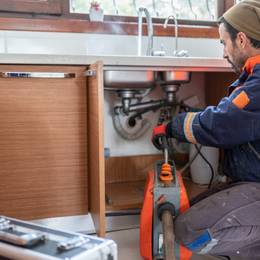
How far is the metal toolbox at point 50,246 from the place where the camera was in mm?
695

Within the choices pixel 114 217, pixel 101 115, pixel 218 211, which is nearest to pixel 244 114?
pixel 218 211

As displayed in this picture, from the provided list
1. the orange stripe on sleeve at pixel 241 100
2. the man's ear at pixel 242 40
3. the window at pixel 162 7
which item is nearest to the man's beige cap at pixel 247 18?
the man's ear at pixel 242 40

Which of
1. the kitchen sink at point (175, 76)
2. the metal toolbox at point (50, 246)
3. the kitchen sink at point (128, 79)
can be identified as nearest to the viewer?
the metal toolbox at point (50, 246)

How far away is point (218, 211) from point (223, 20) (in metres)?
0.59

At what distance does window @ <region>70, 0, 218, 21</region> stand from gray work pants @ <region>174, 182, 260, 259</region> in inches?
47.2

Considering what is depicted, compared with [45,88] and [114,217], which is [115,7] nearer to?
[45,88]

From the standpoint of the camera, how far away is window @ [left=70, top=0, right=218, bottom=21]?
1.88m

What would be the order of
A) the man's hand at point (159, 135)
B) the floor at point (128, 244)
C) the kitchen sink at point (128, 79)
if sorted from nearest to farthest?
the man's hand at point (159, 135)
the floor at point (128, 244)
the kitchen sink at point (128, 79)

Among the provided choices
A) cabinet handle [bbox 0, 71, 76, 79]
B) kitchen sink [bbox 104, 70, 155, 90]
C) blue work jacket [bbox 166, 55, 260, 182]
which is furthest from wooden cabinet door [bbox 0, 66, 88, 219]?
blue work jacket [bbox 166, 55, 260, 182]

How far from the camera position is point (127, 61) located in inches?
49.6

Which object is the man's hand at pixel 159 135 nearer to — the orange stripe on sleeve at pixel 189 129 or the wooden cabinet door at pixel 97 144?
the orange stripe on sleeve at pixel 189 129

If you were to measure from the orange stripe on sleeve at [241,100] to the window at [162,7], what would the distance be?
3.58 ft

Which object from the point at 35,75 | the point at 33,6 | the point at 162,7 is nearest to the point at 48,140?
the point at 35,75

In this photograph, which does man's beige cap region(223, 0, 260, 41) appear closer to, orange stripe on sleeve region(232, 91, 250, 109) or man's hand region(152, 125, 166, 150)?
orange stripe on sleeve region(232, 91, 250, 109)
